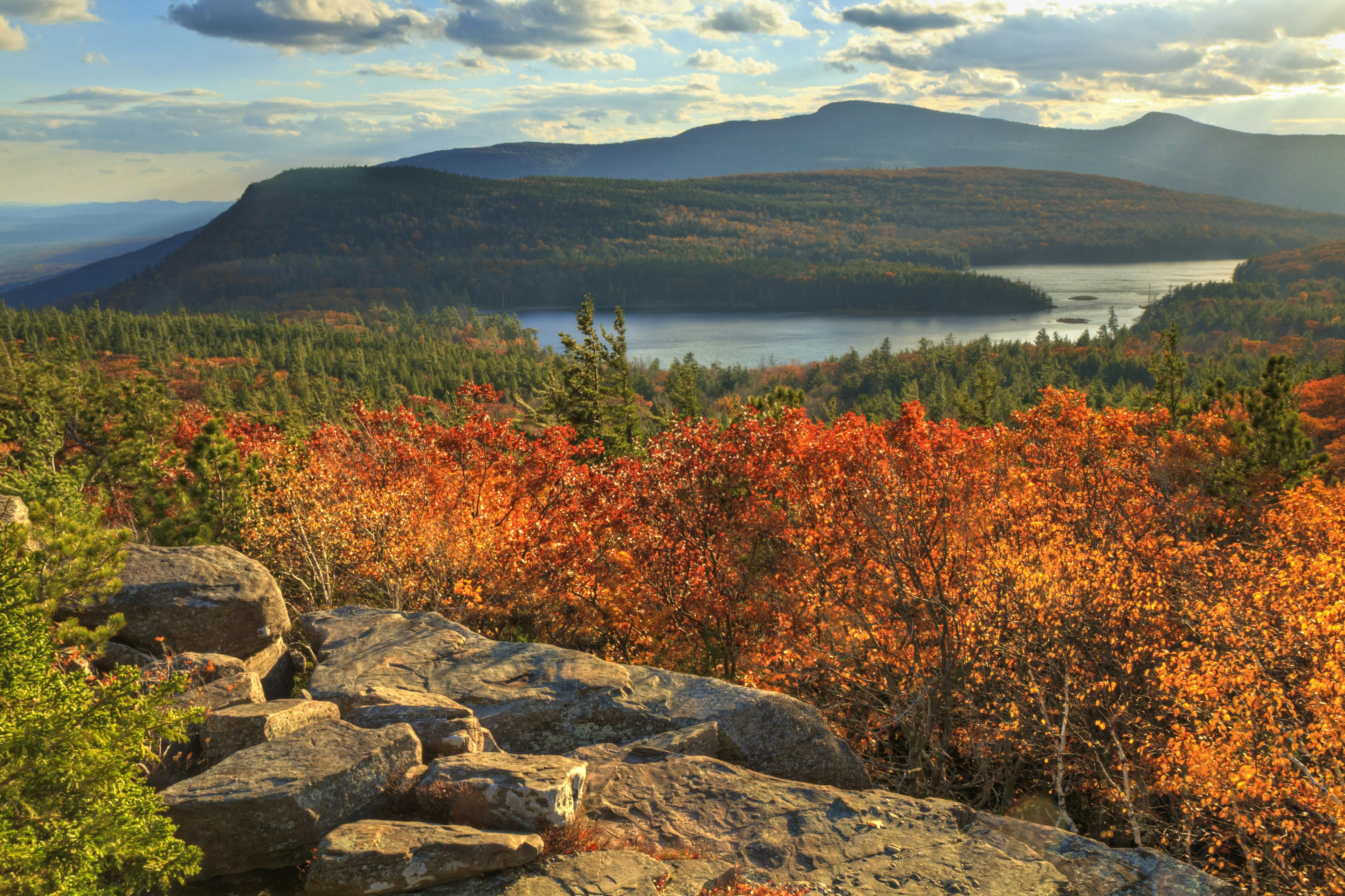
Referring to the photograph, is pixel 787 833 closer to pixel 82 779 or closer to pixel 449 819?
pixel 449 819

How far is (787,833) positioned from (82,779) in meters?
8.90

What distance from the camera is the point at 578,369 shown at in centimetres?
4372

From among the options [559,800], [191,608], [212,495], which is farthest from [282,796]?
[212,495]

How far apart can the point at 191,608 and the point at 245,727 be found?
631 cm

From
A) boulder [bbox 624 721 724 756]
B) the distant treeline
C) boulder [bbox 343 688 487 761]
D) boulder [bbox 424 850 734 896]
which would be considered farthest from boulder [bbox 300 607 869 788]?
the distant treeline

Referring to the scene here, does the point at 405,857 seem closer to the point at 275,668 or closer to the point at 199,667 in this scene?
the point at 199,667

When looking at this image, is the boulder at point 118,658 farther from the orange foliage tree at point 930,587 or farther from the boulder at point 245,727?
the orange foliage tree at point 930,587

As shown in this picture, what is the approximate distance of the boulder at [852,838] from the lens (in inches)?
416

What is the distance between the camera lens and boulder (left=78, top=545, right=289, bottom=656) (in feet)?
55.8

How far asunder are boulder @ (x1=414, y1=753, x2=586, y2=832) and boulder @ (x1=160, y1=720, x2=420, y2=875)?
2.19ft

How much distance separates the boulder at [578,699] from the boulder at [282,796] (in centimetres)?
313

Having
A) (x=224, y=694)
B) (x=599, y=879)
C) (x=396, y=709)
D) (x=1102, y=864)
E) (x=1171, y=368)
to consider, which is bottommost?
(x=1102, y=864)

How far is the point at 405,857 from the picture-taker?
916 centimetres

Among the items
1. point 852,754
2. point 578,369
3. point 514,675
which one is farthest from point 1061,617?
point 578,369
